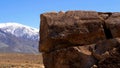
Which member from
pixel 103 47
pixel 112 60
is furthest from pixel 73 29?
pixel 112 60

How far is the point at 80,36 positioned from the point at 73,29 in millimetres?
423

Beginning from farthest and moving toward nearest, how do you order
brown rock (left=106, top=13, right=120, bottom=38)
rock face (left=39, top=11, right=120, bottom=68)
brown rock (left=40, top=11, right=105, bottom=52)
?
brown rock (left=40, top=11, right=105, bottom=52), brown rock (left=106, top=13, right=120, bottom=38), rock face (left=39, top=11, right=120, bottom=68)

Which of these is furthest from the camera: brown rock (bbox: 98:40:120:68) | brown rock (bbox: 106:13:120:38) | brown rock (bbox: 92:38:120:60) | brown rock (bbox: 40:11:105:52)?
brown rock (bbox: 40:11:105:52)

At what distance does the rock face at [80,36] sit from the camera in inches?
551

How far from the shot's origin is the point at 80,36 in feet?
46.9

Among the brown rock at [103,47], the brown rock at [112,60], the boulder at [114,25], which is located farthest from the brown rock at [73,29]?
the brown rock at [112,60]

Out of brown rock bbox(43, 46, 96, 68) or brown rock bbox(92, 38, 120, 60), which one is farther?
brown rock bbox(43, 46, 96, 68)

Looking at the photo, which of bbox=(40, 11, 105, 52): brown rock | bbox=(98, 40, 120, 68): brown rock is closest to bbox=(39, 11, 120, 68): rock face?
bbox=(40, 11, 105, 52): brown rock

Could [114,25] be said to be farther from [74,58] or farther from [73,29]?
[74,58]

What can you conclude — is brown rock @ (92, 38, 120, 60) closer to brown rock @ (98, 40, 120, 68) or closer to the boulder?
brown rock @ (98, 40, 120, 68)

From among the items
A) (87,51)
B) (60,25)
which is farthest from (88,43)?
(60,25)

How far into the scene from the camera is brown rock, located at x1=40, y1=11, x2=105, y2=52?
14242 millimetres

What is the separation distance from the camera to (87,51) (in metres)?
14.1

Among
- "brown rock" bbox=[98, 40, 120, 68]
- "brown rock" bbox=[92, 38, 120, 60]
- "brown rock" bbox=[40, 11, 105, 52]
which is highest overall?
"brown rock" bbox=[40, 11, 105, 52]
